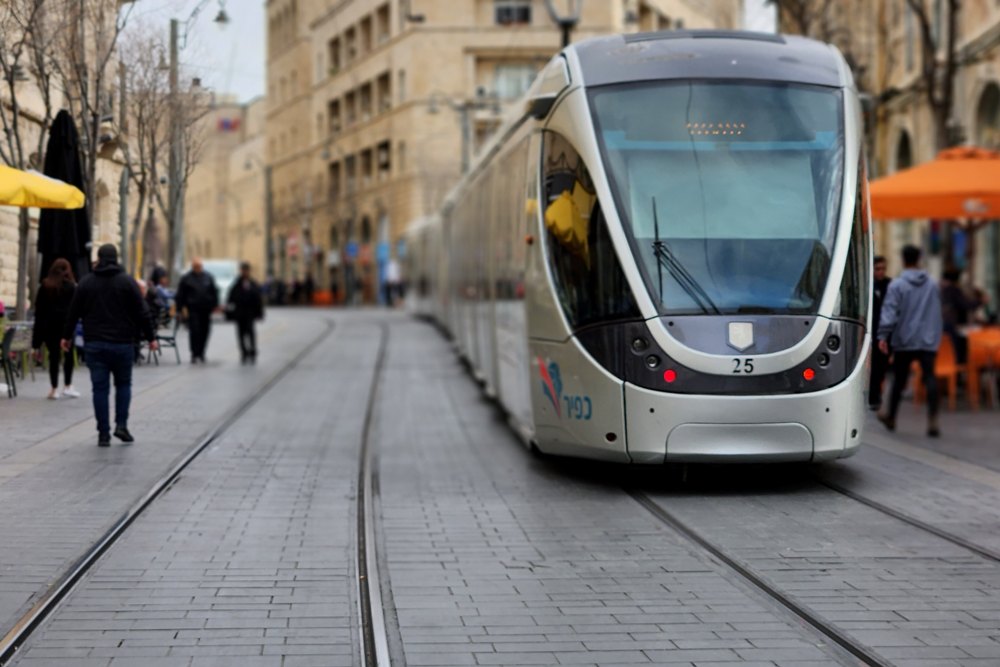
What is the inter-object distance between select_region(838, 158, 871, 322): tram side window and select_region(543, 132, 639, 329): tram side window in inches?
58.1

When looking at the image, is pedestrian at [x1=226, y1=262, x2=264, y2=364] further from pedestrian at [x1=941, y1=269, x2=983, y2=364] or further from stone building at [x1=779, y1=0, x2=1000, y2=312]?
pedestrian at [x1=941, y1=269, x2=983, y2=364]

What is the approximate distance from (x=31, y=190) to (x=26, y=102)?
1552mm

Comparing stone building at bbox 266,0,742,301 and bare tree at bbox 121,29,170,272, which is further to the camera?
stone building at bbox 266,0,742,301

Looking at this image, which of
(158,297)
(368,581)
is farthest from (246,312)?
(368,581)

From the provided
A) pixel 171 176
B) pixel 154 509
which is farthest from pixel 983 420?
pixel 154 509

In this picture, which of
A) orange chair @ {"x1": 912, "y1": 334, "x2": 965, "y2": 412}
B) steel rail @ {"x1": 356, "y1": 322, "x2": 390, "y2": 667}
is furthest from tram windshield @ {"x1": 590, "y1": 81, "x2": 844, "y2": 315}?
orange chair @ {"x1": 912, "y1": 334, "x2": 965, "y2": 412}

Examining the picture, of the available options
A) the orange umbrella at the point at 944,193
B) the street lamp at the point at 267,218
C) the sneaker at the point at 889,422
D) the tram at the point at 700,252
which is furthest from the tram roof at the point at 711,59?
the street lamp at the point at 267,218

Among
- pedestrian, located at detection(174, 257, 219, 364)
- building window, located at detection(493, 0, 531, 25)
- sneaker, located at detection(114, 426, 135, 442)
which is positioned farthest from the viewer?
building window, located at detection(493, 0, 531, 25)

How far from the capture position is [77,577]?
7.73m

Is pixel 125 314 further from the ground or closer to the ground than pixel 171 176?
closer to the ground

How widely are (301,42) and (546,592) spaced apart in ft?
269

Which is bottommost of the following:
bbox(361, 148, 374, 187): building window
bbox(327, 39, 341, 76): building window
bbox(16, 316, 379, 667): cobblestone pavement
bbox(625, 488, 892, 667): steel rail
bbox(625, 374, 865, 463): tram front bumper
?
bbox(625, 488, 892, 667): steel rail

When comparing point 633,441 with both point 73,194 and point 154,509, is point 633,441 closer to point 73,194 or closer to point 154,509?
point 154,509

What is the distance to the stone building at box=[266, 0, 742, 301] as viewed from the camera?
233 ft
